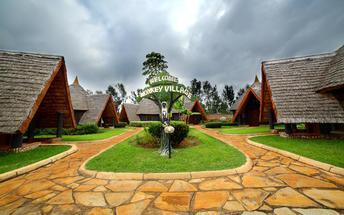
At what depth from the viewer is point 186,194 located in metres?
3.12

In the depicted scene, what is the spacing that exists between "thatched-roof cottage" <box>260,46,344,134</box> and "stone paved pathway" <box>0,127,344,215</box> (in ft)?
16.0

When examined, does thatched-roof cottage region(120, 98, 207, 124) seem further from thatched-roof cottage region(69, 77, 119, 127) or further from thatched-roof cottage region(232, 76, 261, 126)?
thatched-roof cottage region(232, 76, 261, 126)

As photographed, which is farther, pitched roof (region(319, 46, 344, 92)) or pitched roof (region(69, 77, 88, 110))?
pitched roof (region(69, 77, 88, 110))

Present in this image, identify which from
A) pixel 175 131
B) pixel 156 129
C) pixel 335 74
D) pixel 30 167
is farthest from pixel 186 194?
pixel 335 74

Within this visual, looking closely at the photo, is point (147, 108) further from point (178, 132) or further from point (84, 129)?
point (178, 132)

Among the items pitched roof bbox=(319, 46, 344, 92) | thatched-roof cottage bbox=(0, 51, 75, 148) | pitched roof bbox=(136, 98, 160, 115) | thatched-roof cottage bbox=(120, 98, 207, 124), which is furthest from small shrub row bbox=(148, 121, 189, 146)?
pitched roof bbox=(136, 98, 160, 115)

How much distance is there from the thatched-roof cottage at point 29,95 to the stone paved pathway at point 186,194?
3.31m

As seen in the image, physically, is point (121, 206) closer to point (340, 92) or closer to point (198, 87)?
point (340, 92)

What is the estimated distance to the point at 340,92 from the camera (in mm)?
8227

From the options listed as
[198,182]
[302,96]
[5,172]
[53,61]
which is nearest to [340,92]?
[302,96]

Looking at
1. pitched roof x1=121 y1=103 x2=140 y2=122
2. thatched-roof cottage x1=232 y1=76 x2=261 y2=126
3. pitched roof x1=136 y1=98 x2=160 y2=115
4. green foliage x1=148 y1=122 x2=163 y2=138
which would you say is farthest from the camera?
pitched roof x1=136 y1=98 x2=160 y2=115

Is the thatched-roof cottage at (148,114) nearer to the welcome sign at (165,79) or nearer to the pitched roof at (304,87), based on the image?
the pitched roof at (304,87)

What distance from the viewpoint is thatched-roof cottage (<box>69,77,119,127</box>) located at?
18.0m

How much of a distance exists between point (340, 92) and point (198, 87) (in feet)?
201
